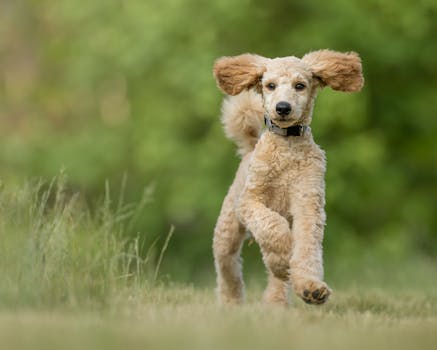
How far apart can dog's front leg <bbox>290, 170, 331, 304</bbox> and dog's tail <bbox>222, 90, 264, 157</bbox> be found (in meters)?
0.99

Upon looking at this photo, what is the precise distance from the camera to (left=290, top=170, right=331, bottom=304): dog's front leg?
527 centimetres

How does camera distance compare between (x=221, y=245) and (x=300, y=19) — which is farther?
(x=300, y=19)

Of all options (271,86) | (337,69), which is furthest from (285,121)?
(337,69)

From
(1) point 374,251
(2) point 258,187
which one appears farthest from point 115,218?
(1) point 374,251

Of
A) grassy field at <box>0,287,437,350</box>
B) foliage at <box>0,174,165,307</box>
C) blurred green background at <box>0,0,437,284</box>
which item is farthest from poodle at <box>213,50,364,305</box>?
blurred green background at <box>0,0,437,284</box>

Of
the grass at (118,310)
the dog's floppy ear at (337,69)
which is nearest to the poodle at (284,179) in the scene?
the dog's floppy ear at (337,69)

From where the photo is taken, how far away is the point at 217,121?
45.5 feet

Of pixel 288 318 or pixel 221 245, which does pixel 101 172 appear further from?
pixel 288 318

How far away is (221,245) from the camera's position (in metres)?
6.54

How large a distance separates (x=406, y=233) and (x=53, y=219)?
881 centimetres

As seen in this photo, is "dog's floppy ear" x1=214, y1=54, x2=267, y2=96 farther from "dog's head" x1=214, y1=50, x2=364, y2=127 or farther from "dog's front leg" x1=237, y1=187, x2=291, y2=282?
"dog's front leg" x1=237, y1=187, x2=291, y2=282

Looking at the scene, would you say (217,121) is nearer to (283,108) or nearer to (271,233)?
(283,108)

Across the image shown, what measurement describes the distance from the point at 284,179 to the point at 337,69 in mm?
774

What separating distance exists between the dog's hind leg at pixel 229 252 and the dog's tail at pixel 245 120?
0.47 m
